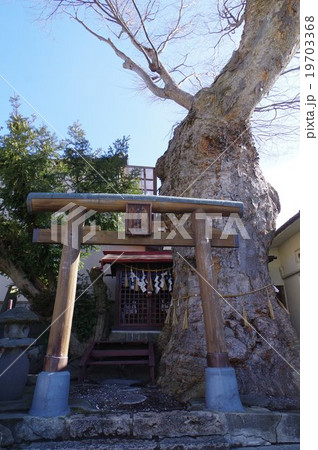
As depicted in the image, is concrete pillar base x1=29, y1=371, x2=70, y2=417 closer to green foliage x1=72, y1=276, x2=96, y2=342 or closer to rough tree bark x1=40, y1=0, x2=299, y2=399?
rough tree bark x1=40, y1=0, x2=299, y2=399

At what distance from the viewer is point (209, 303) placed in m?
4.19

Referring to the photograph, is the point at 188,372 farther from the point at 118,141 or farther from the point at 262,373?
the point at 118,141

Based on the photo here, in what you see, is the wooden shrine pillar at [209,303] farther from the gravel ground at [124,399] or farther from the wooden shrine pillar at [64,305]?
the wooden shrine pillar at [64,305]

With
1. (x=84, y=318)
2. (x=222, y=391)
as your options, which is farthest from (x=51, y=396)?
(x=84, y=318)

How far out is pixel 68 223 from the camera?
14.2 ft

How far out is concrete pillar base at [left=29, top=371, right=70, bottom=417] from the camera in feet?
11.6

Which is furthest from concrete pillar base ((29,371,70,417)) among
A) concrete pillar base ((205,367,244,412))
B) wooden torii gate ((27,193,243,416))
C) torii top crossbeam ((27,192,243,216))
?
torii top crossbeam ((27,192,243,216))

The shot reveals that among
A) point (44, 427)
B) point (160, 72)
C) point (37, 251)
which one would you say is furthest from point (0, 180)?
point (44, 427)

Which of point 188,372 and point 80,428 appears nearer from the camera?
point 80,428

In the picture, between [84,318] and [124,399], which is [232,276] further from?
[84,318]

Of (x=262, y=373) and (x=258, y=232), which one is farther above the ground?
(x=258, y=232)

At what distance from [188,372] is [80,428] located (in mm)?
1842

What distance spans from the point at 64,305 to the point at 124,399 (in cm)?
183

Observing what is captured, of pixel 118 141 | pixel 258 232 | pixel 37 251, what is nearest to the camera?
pixel 258 232
